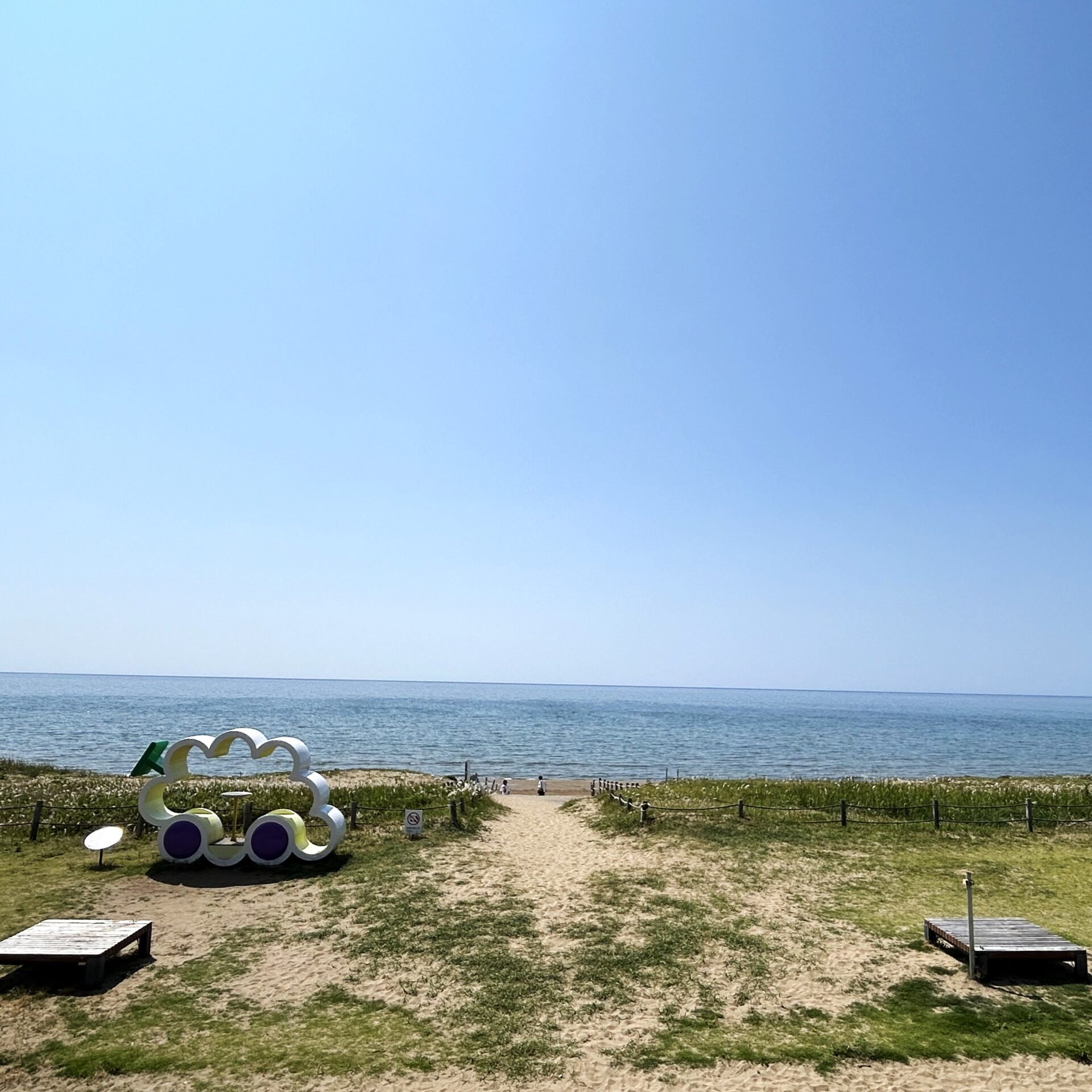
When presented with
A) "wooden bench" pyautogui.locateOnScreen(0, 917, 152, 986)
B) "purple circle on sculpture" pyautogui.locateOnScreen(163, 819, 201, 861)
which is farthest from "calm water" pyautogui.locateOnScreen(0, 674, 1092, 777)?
"wooden bench" pyautogui.locateOnScreen(0, 917, 152, 986)

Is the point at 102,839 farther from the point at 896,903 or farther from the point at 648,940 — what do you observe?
the point at 896,903

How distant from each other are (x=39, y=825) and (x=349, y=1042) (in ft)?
55.3

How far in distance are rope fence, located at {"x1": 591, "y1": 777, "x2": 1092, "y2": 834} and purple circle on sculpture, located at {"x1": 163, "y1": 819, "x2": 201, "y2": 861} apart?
13.2 meters

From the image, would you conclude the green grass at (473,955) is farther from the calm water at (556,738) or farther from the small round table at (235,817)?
the calm water at (556,738)

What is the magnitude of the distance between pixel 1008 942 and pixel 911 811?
49.4 feet

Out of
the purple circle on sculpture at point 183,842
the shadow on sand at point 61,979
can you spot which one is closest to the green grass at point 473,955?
the shadow on sand at point 61,979

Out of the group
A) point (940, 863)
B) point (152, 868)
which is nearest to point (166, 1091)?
point (152, 868)

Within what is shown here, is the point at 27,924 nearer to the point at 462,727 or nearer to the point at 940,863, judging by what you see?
the point at 940,863

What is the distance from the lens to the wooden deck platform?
35.9 ft

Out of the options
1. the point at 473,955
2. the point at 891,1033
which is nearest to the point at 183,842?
the point at 473,955

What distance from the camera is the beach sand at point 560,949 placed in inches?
316

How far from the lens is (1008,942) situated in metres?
11.3

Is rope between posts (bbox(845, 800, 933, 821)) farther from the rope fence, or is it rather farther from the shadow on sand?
the shadow on sand

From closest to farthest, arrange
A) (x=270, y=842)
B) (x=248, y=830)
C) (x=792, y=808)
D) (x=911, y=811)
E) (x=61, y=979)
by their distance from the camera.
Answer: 1. (x=61, y=979)
2. (x=270, y=842)
3. (x=248, y=830)
4. (x=911, y=811)
5. (x=792, y=808)
